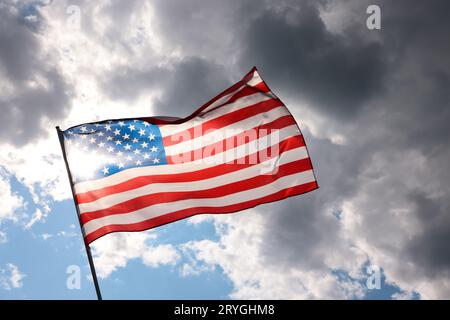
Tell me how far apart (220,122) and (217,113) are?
0.32 meters

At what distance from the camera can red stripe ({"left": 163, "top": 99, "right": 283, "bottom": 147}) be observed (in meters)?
12.0

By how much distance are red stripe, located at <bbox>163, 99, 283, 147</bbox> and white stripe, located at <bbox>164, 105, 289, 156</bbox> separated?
95 millimetres

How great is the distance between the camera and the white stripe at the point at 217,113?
1209cm

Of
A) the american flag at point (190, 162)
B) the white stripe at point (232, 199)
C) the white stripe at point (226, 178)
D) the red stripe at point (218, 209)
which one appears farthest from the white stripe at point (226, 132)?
the red stripe at point (218, 209)

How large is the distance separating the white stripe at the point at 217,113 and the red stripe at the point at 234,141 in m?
0.83

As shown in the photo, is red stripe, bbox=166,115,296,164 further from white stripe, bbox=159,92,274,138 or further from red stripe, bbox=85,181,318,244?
red stripe, bbox=85,181,318,244

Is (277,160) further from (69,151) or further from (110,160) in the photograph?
(69,151)

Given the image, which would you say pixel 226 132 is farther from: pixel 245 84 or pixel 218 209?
pixel 218 209

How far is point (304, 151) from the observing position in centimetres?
1159

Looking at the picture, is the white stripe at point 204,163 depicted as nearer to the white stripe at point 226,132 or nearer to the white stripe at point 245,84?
the white stripe at point 226,132

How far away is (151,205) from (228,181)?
7.89ft

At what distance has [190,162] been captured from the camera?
11773 mm

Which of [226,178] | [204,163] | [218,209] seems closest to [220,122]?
[204,163]
